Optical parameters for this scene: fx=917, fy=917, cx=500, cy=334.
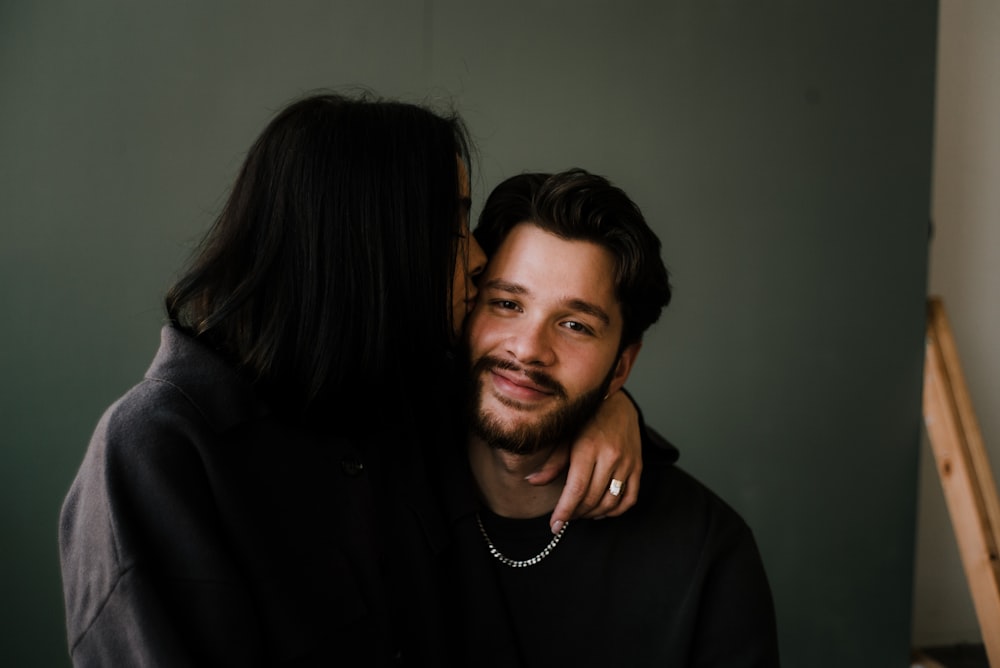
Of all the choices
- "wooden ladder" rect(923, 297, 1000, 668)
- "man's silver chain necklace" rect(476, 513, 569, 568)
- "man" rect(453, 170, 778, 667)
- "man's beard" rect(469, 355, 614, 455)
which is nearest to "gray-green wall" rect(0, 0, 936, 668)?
"wooden ladder" rect(923, 297, 1000, 668)

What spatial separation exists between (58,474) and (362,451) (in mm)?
1194

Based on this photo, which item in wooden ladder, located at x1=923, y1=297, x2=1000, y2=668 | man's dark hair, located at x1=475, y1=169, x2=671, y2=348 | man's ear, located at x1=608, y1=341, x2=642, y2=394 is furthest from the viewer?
wooden ladder, located at x1=923, y1=297, x2=1000, y2=668

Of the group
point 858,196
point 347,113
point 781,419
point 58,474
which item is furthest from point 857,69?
point 58,474

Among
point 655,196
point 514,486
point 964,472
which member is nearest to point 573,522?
point 514,486

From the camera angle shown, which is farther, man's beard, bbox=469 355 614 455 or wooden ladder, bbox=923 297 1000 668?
wooden ladder, bbox=923 297 1000 668

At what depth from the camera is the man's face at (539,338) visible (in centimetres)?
172

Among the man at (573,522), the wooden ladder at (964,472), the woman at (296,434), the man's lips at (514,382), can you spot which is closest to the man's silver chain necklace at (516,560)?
the man at (573,522)

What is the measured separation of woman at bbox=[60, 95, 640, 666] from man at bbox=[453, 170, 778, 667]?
11 centimetres

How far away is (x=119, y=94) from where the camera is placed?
90.4 inches

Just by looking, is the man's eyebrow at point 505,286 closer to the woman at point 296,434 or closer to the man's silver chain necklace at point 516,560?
the woman at point 296,434

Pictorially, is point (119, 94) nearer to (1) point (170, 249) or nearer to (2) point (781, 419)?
(1) point (170, 249)

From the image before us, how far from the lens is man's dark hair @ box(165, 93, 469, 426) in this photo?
1398 millimetres

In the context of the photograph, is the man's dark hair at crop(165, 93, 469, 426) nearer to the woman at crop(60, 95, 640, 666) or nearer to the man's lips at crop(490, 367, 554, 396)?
the woman at crop(60, 95, 640, 666)

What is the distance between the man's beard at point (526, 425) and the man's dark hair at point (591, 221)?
7.9 inches
